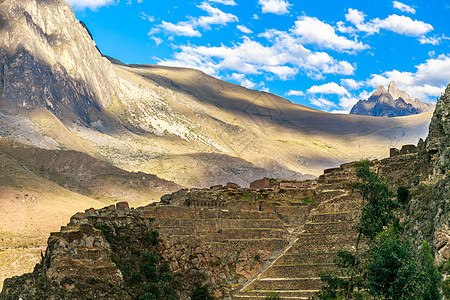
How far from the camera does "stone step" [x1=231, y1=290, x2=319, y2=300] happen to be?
168 feet

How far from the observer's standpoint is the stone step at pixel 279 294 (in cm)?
5112

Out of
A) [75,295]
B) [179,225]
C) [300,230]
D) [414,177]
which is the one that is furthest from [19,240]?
[414,177]

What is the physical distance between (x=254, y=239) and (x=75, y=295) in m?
23.6

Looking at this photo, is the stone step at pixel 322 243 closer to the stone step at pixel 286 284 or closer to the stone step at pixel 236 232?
the stone step at pixel 286 284

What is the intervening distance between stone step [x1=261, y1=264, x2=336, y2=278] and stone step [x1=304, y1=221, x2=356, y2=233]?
4.76 meters

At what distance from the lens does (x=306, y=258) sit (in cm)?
5575

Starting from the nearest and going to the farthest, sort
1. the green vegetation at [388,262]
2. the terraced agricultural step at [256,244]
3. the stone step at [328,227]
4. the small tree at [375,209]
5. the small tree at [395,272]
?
1. the small tree at [395,272]
2. the green vegetation at [388,262]
3. the small tree at [375,209]
4. the stone step at [328,227]
5. the terraced agricultural step at [256,244]

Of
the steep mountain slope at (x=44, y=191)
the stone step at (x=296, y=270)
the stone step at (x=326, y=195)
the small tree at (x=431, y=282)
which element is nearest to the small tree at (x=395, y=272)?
the small tree at (x=431, y=282)

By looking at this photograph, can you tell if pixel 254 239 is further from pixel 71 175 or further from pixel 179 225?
pixel 71 175

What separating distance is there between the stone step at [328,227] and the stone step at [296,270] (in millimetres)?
4756

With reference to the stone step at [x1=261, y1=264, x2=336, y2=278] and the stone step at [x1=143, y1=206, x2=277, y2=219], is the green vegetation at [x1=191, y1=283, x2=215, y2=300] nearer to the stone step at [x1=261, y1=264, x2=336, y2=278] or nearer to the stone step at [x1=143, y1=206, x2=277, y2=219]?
the stone step at [x1=261, y1=264, x2=336, y2=278]

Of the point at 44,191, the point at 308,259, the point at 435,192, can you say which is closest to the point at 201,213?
the point at 308,259

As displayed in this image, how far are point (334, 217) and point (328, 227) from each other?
1.69 meters

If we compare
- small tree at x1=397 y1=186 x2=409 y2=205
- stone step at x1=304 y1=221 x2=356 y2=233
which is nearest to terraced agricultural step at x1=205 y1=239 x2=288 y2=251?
stone step at x1=304 y1=221 x2=356 y2=233
